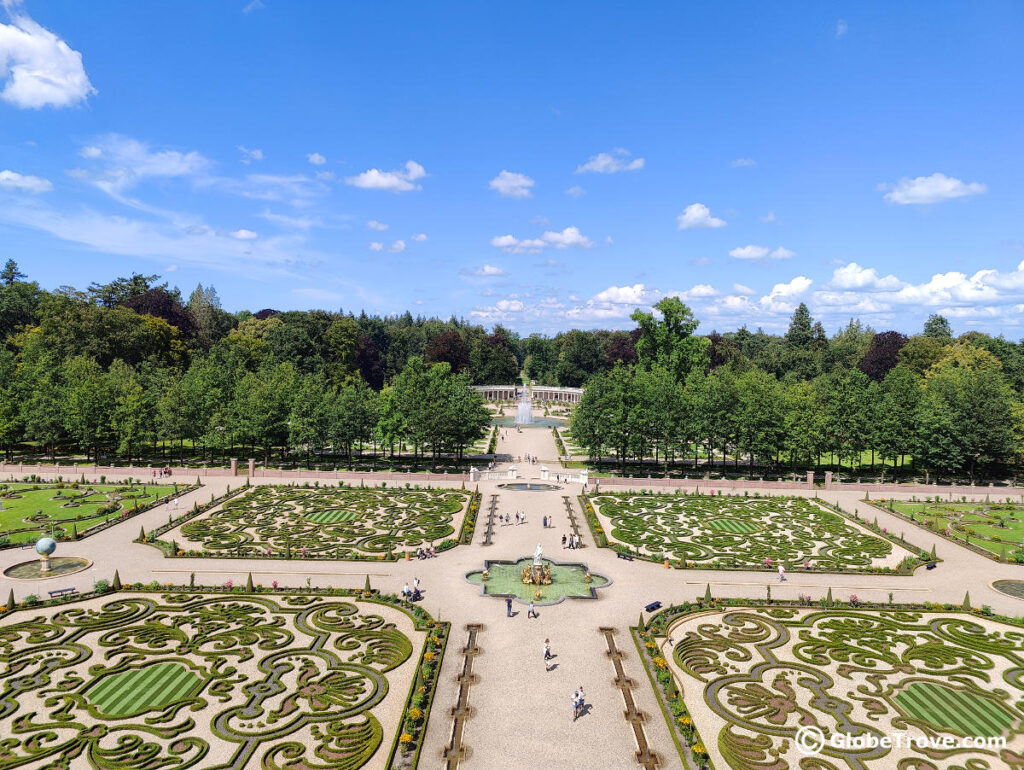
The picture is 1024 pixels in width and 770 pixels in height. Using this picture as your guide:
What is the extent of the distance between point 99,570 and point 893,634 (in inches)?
1960

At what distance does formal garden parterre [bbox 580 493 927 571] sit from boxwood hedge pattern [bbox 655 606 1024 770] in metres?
9.00

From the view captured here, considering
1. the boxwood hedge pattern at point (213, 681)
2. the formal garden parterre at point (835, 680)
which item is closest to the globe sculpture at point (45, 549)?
the boxwood hedge pattern at point (213, 681)

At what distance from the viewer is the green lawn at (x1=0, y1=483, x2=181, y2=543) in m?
51.2

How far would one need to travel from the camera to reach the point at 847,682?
29.3 m

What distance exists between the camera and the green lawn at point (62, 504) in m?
51.2

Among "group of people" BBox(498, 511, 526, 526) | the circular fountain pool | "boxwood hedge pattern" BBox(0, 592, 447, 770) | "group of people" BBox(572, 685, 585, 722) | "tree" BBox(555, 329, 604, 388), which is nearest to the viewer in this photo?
"boxwood hedge pattern" BBox(0, 592, 447, 770)

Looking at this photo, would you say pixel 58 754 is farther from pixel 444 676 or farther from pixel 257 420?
pixel 257 420

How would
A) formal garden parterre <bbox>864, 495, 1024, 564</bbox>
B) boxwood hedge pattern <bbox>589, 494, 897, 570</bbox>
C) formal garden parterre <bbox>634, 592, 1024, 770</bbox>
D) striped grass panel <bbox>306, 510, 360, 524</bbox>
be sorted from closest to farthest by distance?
formal garden parterre <bbox>634, 592, 1024, 770</bbox> < boxwood hedge pattern <bbox>589, 494, 897, 570</bbox> < formal garden parterre <bbox>864, 495, 1024, 564</bbox> < striped grass panel <bbox>306, 510, 360, 524</bbox>

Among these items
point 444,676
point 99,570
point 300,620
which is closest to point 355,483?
point 99,570

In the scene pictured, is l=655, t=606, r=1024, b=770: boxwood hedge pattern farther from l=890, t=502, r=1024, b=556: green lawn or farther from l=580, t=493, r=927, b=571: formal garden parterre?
l=890, t=502, r=1024, b=556: green lawn

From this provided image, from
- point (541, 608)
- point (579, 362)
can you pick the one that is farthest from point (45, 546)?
point (579, 362)

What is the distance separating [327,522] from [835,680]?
4016 centimetres

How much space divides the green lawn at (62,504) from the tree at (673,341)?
78.8m

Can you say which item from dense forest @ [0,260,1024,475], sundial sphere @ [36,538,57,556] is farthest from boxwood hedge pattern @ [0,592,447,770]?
dense forest @ [0,260,1024,475]
